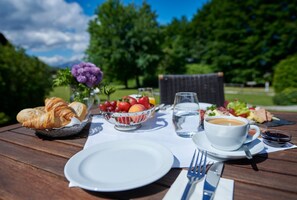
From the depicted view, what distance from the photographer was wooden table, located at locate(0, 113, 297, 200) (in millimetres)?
516

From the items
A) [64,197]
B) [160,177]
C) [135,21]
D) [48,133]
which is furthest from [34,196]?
[135,21]

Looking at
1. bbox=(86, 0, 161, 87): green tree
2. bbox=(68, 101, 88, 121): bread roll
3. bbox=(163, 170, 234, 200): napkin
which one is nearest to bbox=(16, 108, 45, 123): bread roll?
bbox=(68, 101, 88, 121): bread roll

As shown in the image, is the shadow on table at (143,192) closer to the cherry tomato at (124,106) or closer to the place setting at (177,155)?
the place setting at (177,155)

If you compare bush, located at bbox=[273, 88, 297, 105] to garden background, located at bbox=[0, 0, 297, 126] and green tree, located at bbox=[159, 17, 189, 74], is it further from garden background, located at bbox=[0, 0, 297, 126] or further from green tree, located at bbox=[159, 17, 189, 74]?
green tree, located at bbox=[159, 17, 189, 74]

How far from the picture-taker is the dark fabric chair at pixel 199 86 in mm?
1950

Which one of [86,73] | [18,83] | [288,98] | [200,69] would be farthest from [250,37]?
[86,73]

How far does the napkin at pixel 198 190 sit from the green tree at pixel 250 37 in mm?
17455

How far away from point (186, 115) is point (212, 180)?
0.40 meters

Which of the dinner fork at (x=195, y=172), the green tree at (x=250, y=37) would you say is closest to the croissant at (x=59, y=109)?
the dinner fork at (x=195, y=172)

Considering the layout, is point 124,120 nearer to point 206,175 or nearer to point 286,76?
point 206,175

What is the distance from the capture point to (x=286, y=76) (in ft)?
27.6

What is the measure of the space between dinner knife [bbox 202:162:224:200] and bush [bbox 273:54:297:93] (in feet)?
30.8

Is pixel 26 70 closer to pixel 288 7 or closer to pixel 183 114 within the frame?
pixel 183 114

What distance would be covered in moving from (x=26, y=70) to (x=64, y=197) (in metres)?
5.49
